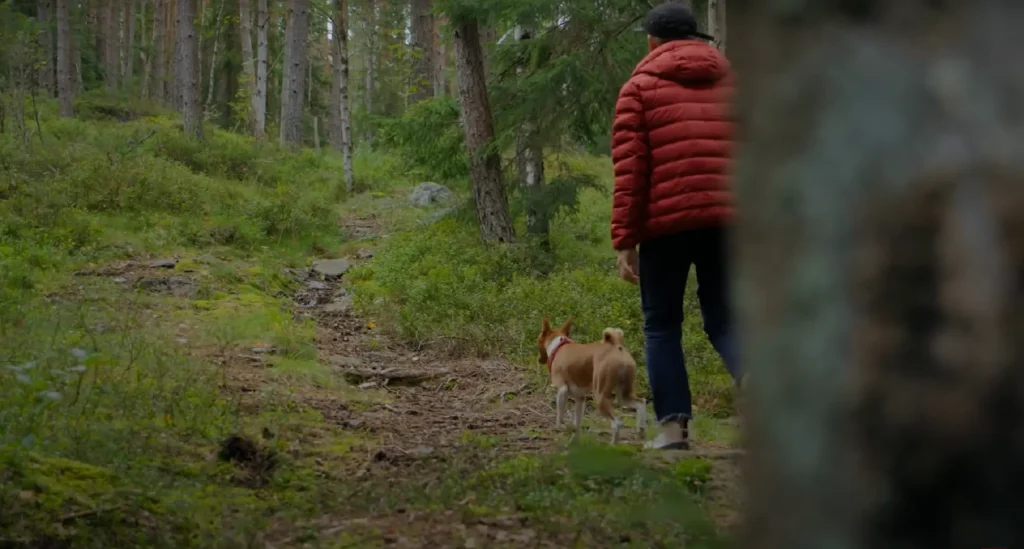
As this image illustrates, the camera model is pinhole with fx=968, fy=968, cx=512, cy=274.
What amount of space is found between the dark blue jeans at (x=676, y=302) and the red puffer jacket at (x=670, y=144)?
116mm

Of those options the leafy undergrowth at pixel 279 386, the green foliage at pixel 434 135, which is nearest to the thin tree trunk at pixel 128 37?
the leafy undergrowth at pixel 279 386

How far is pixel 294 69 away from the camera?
2412 cm

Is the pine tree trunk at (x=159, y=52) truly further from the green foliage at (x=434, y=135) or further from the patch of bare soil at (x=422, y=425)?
the patch of bare soil at (x=422, y=425)

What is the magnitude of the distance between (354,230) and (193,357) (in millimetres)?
9909

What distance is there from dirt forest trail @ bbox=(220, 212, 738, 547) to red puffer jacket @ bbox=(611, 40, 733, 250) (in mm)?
1135

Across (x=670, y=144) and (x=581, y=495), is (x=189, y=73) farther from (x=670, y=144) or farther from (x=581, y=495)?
(x=581, y=495)

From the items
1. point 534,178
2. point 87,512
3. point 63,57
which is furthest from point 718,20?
point 63,57

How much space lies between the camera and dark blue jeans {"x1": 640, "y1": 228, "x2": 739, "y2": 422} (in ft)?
15.3

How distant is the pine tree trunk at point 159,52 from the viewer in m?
33.5

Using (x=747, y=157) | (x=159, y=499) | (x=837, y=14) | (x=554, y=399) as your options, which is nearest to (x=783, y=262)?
(x=747, y=157)

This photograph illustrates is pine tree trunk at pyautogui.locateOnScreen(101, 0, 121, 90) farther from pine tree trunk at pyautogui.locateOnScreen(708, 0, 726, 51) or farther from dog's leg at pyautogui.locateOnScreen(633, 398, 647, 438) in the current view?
dog's leg at pyautogui.locateOnScreen(633, 398, 647, 438)

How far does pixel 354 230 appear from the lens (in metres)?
16.5

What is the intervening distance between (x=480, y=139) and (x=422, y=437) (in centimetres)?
711

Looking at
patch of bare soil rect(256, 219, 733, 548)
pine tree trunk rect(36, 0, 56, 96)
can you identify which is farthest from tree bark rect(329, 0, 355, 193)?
pine tree trunk rect(36, 0, 56, 96)
